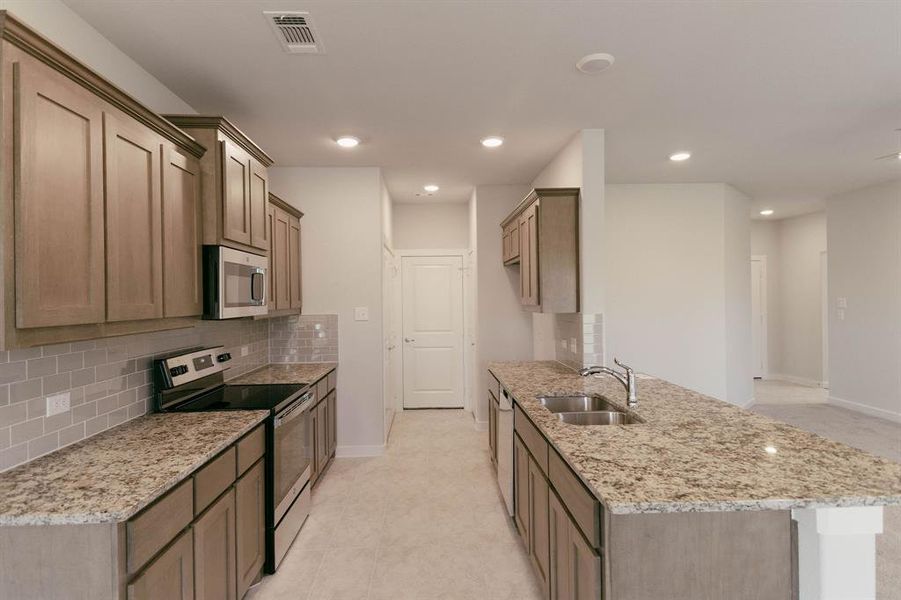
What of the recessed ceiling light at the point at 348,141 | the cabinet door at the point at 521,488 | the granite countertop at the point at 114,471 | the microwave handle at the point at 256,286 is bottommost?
the cabinet door at the point at 521,488

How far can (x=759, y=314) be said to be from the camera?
25.4ft

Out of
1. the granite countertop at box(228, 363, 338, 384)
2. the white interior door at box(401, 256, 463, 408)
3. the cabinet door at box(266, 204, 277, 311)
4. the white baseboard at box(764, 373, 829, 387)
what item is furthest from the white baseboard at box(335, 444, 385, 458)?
the white baseboard at box(764, 373, 829, 387)

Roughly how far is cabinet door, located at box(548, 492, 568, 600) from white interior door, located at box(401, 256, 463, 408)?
13.2ft

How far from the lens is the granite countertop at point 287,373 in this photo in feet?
10.7

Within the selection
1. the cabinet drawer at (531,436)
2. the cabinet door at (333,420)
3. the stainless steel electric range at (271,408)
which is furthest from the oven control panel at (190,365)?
the cabinet drawer at (531,436)

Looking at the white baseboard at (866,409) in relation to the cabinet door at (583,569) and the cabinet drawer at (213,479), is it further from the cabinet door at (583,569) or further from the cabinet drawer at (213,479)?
the cabinet drawer at (213,479)

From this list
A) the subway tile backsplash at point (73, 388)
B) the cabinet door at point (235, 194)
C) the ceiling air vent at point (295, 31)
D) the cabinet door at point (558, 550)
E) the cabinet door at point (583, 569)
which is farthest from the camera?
the cabinet door at point (235, 194)

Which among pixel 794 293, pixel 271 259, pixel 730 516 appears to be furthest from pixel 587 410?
pixel 794 293

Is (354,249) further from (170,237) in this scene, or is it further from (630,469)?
(630,469)

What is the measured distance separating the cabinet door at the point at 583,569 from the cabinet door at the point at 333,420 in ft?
8.75

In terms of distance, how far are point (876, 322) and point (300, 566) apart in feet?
21.6

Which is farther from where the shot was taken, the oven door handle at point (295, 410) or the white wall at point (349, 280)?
the white wall at point (349, 280)

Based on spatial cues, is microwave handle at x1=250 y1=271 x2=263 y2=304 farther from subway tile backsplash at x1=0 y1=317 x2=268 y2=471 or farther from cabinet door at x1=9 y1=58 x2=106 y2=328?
cabinet door at x1=9 y1=58 x2=106 y2=328

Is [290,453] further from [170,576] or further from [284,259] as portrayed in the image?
[284,259]
